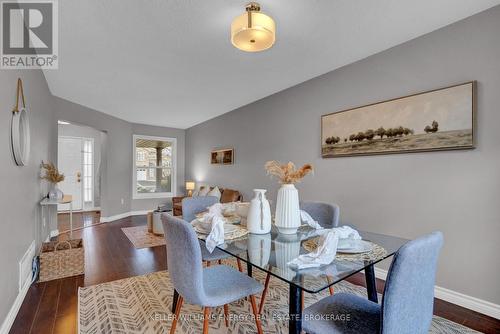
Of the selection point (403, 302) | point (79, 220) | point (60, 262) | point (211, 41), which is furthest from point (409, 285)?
point (79, 220)

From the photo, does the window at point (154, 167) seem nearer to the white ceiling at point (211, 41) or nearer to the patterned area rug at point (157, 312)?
the white ceiling at point (211, 41)

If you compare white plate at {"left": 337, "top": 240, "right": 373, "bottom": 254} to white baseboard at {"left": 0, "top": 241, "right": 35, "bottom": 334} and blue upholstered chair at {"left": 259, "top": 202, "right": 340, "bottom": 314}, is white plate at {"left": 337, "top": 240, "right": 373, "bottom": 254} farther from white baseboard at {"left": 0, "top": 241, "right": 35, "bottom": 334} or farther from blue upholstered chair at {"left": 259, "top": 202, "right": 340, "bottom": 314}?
white baseboard at {"left": 0, "top": 241, "right": 35, "bottom": 334}

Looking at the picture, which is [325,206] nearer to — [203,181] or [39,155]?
[39,155]

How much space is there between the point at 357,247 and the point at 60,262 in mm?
2900

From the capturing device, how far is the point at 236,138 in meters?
4.95

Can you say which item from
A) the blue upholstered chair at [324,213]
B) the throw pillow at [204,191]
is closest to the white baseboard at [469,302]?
the blue upholstered chair at [324,213]

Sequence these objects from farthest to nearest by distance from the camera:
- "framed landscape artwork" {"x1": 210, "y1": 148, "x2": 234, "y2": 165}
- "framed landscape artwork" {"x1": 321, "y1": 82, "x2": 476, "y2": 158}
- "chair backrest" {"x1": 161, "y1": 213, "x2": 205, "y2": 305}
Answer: "framed landscape artwork" {"x1": 210, "y1": 148, "x2": 234, "y2": 165}
"framed landscape artwork" {"x1": 321, "y1": 82, "x2": 476, "y2": 158}
"chair backrest" {"x1": 161, "y1": 213, "x2": 205, "y2": 305}

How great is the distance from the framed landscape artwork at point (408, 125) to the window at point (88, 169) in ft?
21.1

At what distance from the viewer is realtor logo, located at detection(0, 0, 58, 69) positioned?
189 centimetres

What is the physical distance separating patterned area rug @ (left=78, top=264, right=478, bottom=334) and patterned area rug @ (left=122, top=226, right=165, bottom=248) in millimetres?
1342

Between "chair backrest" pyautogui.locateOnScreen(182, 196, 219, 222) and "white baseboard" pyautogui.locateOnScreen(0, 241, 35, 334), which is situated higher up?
"chair backrest" pyautogui.locateOnScreen(182, 196, 219, 222)

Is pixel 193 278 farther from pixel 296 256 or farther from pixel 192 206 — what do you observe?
pixel 192 206

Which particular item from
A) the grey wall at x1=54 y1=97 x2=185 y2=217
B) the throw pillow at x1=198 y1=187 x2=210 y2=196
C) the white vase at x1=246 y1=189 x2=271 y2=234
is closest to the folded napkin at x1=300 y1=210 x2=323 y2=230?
the white vase at x1=246 y1=189 x2=271 y2=234

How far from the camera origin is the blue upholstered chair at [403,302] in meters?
0.94
